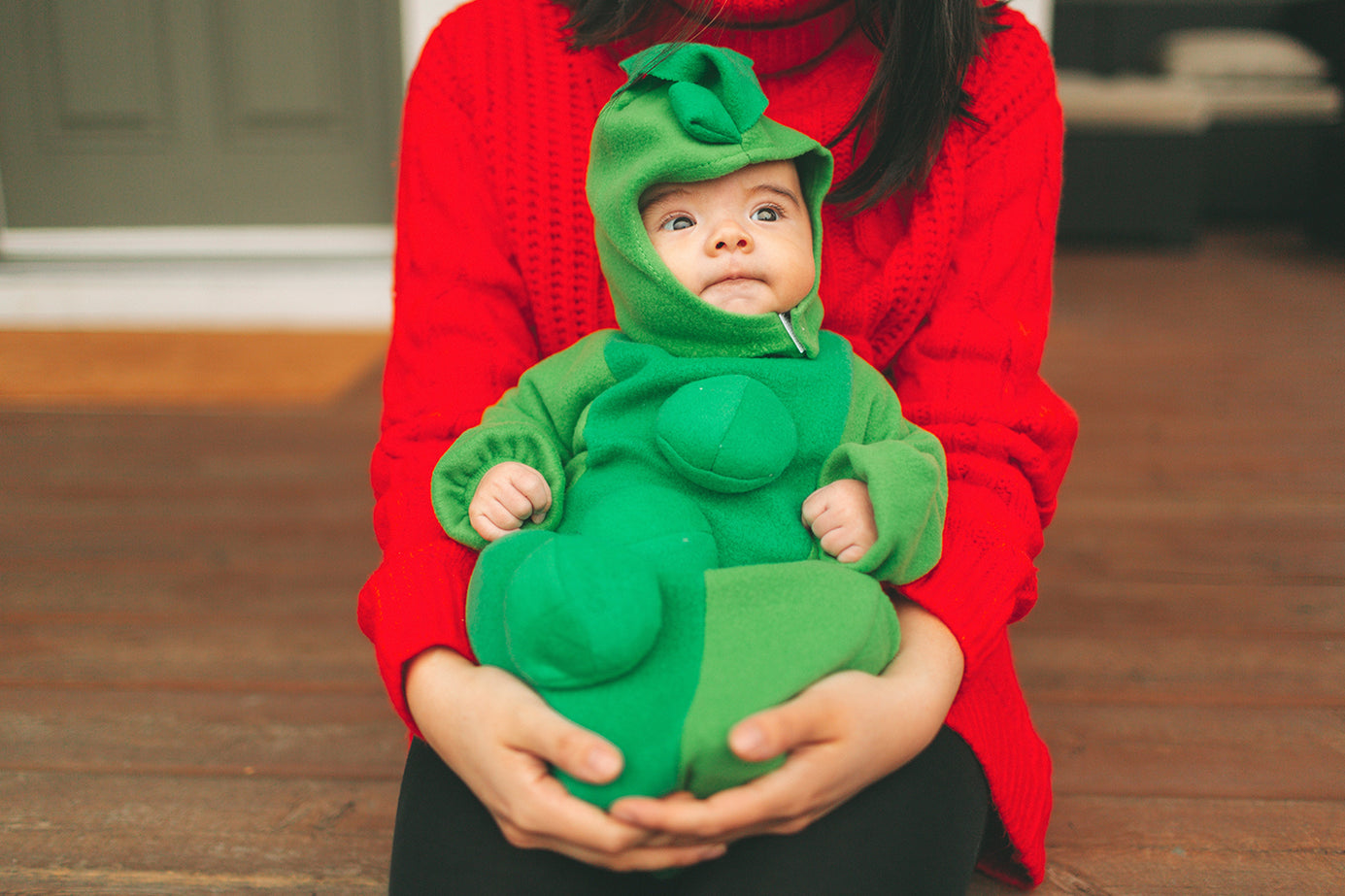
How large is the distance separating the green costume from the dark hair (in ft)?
0.26

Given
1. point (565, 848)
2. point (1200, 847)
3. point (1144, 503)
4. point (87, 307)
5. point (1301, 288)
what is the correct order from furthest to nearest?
point (1301, 288) < point (87, 307) < point (1144, 503) < point (1200, 847) < point (565, 848)

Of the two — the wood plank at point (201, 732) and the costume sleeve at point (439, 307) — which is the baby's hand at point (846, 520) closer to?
the costume sleeve at point (439, 307)

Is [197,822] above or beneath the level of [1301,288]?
above

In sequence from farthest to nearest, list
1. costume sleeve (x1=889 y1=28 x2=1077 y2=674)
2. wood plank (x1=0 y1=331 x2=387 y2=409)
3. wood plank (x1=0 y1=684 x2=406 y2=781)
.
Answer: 1. wood plank (x1=0 y1=331 x2=387 y2=409)
2. wood plank (x1=0 y1=684 x2=406 y2=781)
3. costume sleeve (x1=889 y1=28 x2=1077 y2=674)

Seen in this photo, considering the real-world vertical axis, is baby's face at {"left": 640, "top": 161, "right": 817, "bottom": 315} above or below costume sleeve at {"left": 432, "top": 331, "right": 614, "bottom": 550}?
above

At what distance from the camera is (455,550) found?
660mm

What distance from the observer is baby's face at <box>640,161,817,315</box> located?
63 centimetres

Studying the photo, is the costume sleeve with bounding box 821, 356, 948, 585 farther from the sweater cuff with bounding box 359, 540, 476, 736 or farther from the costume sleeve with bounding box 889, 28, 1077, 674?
the sweater cuff with bounding box 359, 540, 476, 736

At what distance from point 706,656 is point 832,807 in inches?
4.8

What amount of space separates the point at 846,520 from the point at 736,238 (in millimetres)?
187

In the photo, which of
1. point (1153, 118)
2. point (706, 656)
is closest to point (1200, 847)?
point (706, 656)

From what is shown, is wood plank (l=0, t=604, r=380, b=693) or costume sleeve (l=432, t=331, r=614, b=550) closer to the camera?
costume sleeve (l=432, t=331, r=614, b=550)

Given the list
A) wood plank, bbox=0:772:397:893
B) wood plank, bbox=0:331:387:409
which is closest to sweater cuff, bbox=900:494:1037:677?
wood plank, bbox=0:772:397:893

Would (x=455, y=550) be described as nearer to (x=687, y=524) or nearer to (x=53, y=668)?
(x=687, y=524)
